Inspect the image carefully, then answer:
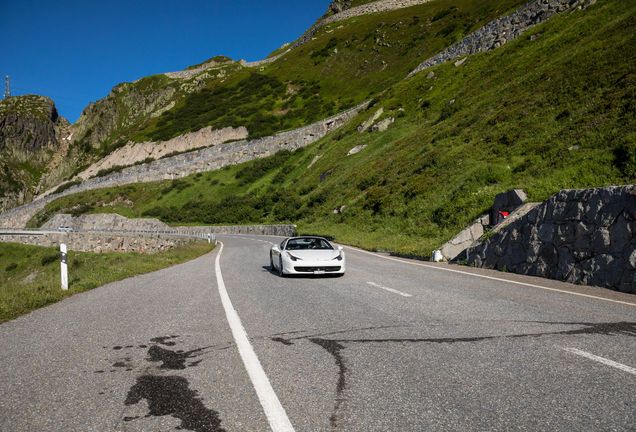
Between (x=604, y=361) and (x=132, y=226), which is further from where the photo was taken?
(x=132, y=226)

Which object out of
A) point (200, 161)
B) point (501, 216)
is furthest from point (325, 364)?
point (200, 161)

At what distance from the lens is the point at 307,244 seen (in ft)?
42.3

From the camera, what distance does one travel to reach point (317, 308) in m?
6.95

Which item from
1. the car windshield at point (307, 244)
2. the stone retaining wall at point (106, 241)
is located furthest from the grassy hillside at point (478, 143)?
the stone retaining wall at point (106, 241)

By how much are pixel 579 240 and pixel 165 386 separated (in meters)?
10.4

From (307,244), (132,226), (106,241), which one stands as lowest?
(106,241)

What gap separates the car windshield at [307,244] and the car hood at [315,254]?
1.92 feet

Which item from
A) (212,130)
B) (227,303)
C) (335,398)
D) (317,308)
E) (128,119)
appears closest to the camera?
(335,398)

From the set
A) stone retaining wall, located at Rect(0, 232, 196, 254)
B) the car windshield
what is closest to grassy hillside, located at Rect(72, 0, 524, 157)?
stone retaining wall, located at Rect(0, 232, 196, 254)

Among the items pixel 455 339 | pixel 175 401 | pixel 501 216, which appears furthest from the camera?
pixel 501 216

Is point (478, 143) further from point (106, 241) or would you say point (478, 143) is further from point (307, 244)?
point (106, 241)

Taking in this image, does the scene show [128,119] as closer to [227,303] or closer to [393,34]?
[393,34]

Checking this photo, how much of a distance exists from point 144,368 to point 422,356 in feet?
9.50

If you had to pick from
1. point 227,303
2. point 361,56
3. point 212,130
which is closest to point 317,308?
point 227,303
